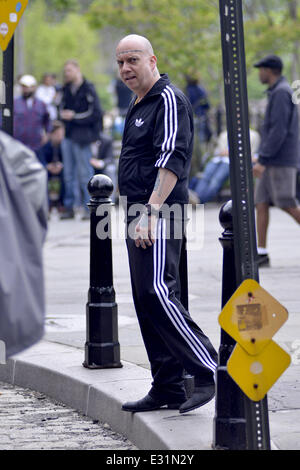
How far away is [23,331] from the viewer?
10.8 ft

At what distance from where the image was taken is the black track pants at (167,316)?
196 inches

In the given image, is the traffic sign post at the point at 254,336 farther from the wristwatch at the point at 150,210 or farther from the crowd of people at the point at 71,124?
the crowd of people at the point at 71,124

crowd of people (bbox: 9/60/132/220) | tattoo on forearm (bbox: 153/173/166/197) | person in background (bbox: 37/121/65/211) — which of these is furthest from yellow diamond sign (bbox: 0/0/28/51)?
person in background (bbox: 37/121/65/211)

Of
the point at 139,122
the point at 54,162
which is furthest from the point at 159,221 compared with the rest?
the point at 54,162

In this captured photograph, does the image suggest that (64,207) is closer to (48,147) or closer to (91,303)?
(48,147)

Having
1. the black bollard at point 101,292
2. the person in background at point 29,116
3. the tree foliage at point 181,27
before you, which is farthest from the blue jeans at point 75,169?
the black bollard at point 101,292

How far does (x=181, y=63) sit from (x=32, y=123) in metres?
7.04

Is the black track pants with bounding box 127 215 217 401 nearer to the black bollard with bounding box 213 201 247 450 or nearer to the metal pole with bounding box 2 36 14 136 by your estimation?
the black bollard with bounding box 213 201 247 450

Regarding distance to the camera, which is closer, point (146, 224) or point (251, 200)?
point (251, 200)

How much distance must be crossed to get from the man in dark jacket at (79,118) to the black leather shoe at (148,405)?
37.9 ft

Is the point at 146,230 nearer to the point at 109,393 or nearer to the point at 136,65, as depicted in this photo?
the point at 136,65

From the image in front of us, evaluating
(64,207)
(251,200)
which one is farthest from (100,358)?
(64,207)

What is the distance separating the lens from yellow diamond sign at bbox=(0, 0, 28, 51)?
5957 mm

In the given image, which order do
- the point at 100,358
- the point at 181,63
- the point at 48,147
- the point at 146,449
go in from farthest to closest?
1. the point at 181,63
2. the point at 48,147
3. the point at 100,358
4. the point at 146,449
